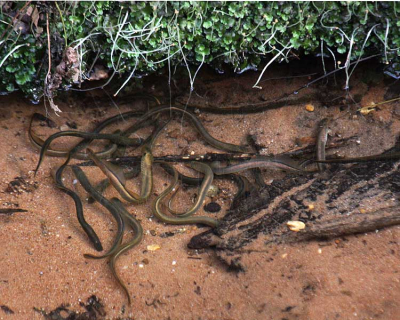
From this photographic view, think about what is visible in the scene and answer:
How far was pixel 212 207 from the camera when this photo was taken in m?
3.28

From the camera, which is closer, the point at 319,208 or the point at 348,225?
the point at 348,225

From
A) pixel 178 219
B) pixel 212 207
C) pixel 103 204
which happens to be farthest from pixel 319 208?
pixel 103 204

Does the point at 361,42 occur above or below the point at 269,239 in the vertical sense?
above

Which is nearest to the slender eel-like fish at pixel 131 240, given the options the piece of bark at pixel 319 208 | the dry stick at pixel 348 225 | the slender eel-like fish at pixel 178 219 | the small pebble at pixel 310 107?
the slender eel-like fish at pixel 178 219

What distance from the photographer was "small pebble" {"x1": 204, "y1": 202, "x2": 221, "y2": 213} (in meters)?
3.26

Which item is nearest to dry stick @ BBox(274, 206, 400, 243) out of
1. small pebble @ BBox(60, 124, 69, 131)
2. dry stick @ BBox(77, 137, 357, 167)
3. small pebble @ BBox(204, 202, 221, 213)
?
small pebble @ BBox(204, 202, 221, 213)

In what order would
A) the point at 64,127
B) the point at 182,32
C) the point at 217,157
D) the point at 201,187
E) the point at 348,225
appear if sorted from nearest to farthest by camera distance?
1. the point at 348,225
2. the point at 182,32
3. the point at 201,187
4. the point at 217,157
5. the point at 64,127

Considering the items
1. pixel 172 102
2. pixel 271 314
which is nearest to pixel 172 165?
pixel 172 102

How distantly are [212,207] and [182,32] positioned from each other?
157 centimetres

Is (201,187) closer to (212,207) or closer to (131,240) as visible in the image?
(212,207)

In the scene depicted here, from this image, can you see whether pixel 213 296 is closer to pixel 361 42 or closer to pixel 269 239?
pixel 269 239

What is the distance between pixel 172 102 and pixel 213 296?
2.16 meters

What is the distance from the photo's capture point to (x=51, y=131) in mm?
3697

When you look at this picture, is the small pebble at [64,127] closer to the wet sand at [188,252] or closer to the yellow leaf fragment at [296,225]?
the wet sand at [188,252]
